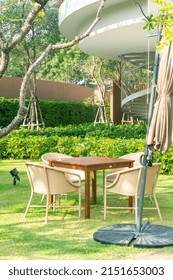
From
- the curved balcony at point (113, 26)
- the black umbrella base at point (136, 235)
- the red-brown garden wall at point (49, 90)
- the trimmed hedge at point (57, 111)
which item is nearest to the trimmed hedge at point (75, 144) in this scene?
the curved balcony at point (113, 26)

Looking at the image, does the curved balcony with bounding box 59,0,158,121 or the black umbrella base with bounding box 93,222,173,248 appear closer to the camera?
the black umbrella base with bounding box 93,222,173,248

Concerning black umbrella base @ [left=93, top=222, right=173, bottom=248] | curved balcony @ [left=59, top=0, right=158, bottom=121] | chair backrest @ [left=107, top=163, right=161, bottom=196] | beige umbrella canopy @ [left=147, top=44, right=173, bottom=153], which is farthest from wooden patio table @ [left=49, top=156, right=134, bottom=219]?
curved balcony @ [left=59, top=0, right=158, bottom=121]

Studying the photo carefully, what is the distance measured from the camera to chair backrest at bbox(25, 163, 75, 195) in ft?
24.8

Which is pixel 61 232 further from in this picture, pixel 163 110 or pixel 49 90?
pixel 49 90

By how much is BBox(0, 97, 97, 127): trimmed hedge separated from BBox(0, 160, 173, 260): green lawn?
11.6 meters

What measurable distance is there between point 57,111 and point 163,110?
62.6 ft

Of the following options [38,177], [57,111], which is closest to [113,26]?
[38,177]

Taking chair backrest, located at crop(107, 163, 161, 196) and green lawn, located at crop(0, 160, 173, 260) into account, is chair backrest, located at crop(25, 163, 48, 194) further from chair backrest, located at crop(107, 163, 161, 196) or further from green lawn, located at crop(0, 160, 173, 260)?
chair backrest, located at crop(107, 163, 161, 196)

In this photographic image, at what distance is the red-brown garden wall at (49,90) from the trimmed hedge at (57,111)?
4.70 feet

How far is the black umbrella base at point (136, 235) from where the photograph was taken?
6230 mm

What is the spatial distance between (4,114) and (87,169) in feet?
46.2

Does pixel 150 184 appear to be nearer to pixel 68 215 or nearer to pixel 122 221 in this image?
pixel 122 221

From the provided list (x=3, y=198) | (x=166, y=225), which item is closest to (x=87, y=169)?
(x=166, y=225)

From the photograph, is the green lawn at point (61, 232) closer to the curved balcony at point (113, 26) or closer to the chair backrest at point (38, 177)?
the chair backrest at point (38, 177)
